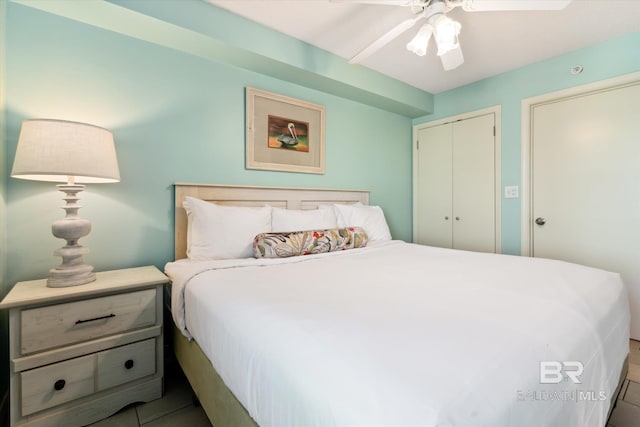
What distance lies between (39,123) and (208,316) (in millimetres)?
1215

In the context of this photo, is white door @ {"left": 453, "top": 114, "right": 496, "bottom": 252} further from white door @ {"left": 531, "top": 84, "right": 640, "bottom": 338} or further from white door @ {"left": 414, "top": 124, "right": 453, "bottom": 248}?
white door @ {"left": 531, "top": 84, "right": 640, "bottom": 338}

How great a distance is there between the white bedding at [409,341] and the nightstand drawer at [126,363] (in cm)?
31

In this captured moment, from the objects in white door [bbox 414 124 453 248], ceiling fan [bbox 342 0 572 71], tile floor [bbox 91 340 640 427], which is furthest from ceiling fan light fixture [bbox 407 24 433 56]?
tile floor [bbox 91 340 640 427]

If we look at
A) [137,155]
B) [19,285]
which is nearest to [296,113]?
[137,155]

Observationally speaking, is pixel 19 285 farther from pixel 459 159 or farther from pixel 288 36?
pixel 459 159

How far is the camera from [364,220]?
8.61 feet

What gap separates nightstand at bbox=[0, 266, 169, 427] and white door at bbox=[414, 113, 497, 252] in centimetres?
298

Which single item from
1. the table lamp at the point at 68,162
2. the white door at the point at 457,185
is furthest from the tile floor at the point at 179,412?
the white door at the point at 457,185

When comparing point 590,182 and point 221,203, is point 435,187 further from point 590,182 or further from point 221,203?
point 221,203

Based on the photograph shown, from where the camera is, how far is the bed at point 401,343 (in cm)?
57

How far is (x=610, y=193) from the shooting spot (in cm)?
227

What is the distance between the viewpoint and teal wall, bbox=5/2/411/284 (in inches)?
60.7

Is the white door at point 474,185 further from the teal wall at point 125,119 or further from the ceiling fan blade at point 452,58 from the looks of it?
the teal wall at point 125,119

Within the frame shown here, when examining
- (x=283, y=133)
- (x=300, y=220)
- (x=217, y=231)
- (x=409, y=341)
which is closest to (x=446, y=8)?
(x=283, y=133)
